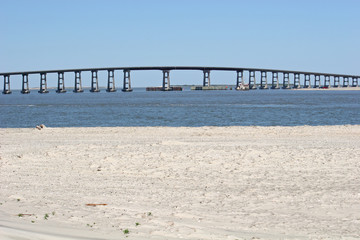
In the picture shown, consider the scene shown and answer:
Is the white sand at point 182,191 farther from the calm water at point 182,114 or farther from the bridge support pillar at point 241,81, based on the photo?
the bridge support pillar at point 241,81

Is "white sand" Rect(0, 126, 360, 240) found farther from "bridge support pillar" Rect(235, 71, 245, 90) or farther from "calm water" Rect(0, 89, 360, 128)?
"bridge support pillar" Rect(235, 71, 245, 90)

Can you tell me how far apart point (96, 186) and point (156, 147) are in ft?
21.5

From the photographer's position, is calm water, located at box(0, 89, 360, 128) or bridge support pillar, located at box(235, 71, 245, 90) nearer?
calm water, located at box(0, 89, 360, 128)

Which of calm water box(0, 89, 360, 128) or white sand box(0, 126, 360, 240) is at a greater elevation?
white sand box(0, 126, 360, 240)

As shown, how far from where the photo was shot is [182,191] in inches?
386

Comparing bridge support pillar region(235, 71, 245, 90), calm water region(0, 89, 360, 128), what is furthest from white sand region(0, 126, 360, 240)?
bridge support pillar region(235, 71, 245, 90)

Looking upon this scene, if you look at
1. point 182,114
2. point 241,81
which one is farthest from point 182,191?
point 241,81

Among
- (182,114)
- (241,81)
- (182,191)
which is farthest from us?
(241,81)

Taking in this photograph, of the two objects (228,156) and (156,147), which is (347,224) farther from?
(156,147)

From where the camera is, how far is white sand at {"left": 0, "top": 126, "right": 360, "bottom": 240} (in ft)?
23.1

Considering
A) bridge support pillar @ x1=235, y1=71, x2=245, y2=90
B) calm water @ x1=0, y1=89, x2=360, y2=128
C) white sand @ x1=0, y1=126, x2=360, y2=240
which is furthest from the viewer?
bridge support pillar @ x1=235, y1=71, x2=245, y2=90

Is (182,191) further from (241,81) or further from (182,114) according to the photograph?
(241,81)

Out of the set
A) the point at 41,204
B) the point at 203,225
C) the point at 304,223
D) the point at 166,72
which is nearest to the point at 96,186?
the point at 41,204

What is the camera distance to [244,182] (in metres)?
10.7
